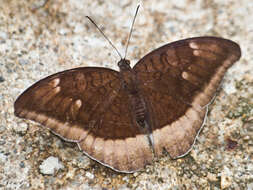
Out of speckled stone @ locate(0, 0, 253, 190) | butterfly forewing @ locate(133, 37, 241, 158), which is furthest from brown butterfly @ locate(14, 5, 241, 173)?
speckled stone @ locate(0, 0, 253, 190)

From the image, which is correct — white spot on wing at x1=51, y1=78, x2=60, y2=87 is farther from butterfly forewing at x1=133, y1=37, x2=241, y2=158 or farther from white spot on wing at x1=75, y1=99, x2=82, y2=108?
butterfly forewing at x1=133, y1=37, x2=241, y2=158

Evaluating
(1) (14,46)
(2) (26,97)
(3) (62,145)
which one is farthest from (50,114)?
(1) (14,46)

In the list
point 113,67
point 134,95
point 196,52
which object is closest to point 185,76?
point 196,52

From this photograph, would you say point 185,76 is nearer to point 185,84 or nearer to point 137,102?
point 185,84

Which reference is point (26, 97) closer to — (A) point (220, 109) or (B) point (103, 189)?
(B) point (103, 189)

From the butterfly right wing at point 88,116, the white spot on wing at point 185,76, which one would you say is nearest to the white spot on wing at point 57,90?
the butterfly right wing at point 88,116

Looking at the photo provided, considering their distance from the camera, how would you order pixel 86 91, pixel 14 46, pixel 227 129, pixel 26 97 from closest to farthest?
pixel 26 97, pixel 86 91, pixel 227 129, pixel 14 46

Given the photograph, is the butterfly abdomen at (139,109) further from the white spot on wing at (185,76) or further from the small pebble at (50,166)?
the small pebble at (50,166)
